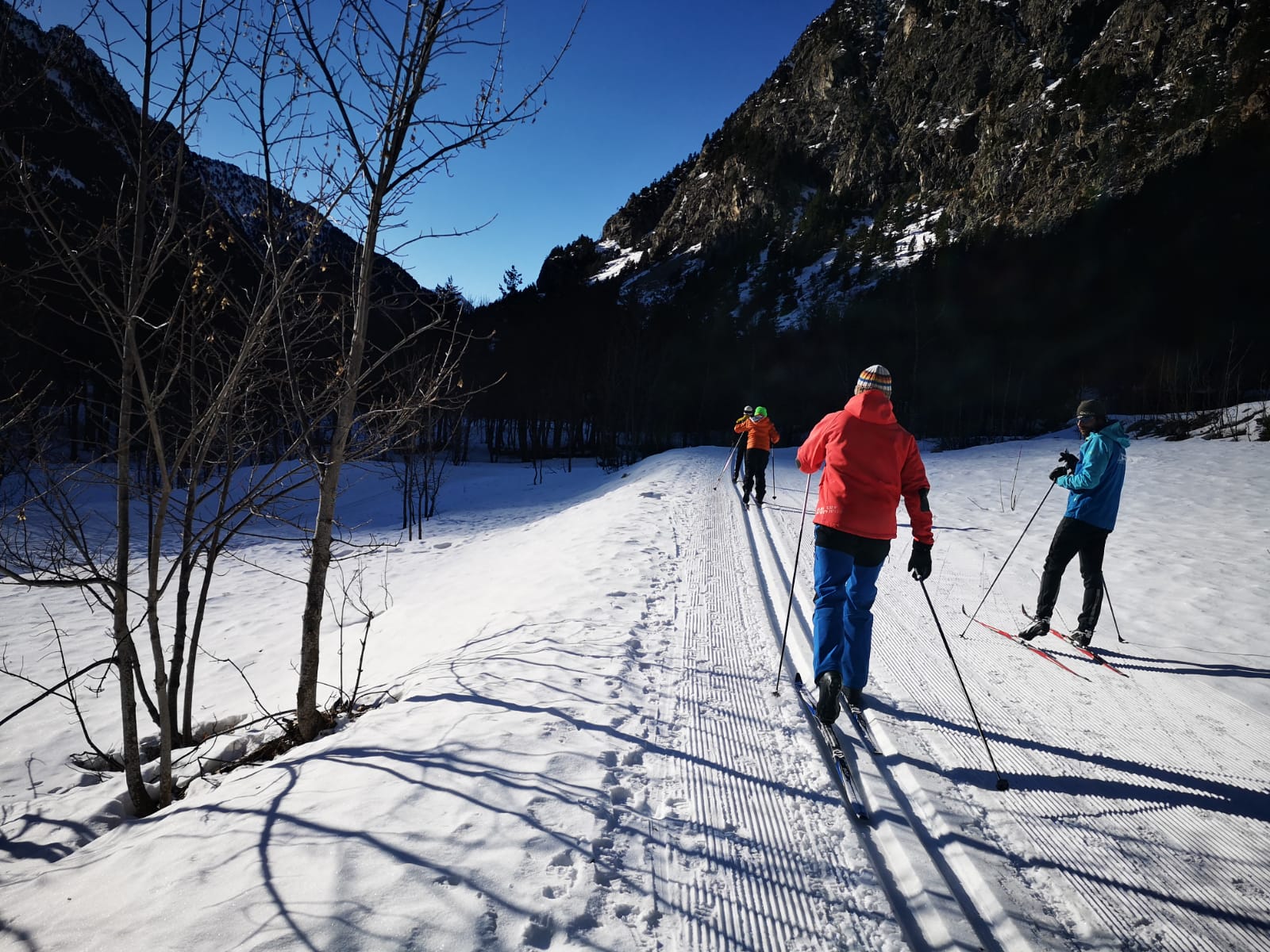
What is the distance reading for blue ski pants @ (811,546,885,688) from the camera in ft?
10.9

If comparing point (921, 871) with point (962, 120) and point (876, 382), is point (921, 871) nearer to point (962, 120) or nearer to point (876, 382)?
point (876, 382)

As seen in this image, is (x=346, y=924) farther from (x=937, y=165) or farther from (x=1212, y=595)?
(x=937, y=165)

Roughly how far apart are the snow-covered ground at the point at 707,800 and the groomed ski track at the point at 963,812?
0.04 feet

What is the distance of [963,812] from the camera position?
254 cm

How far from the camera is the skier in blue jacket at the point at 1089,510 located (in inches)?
179

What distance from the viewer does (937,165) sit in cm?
5316

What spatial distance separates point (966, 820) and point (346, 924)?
2.70 meters

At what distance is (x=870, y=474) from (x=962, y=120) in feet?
227

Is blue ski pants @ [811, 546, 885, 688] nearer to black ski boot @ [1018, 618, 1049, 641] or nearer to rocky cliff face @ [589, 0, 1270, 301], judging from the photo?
A: black ski boot @ [1018, 618, 1049, 641]

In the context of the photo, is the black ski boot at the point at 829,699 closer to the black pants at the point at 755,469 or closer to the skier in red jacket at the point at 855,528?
the skier in red jacket at the point at 855,528

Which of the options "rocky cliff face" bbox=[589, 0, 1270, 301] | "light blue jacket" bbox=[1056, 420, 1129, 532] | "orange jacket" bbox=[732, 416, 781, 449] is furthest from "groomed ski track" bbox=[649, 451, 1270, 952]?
"rocky cliff face" bbox=[589, 0, 1270, 301]

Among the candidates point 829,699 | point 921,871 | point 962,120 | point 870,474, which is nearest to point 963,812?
point 921,871

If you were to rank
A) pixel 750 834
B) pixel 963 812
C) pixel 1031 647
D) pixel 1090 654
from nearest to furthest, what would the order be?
pixel 750 834 < pixel 963 812 < pixel 1090 654 < pixel 1031 647

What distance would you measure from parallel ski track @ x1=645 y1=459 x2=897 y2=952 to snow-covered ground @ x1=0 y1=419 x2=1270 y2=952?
14mm
